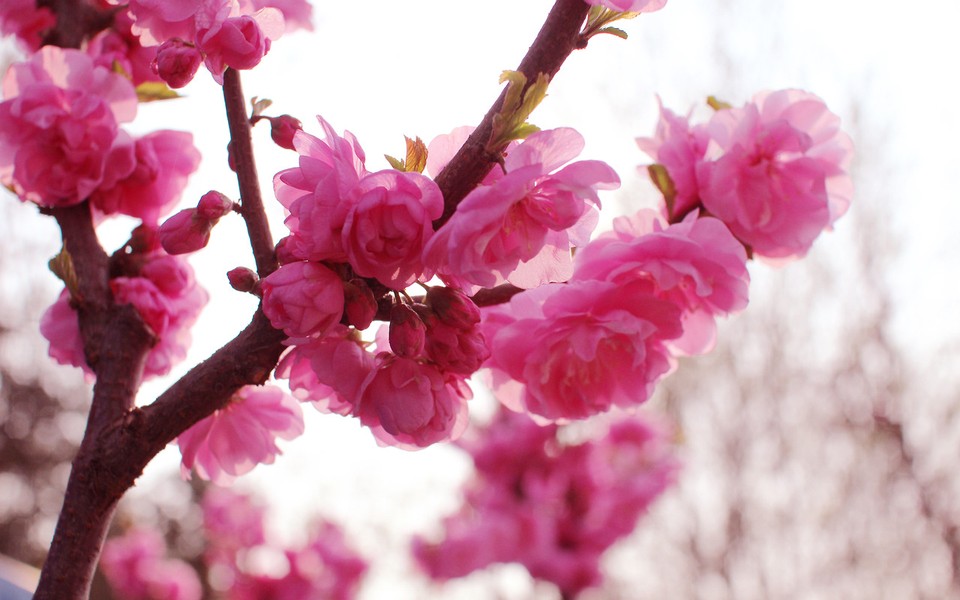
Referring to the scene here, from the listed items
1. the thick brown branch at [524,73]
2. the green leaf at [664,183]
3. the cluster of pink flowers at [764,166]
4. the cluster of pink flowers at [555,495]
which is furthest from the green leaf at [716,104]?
the cluster of pink flowers at [555,495]

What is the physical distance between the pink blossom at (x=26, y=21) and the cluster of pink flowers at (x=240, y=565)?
330 centimetres

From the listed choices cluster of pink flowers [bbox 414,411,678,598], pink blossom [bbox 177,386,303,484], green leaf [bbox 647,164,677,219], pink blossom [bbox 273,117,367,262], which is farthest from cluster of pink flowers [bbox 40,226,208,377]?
cluster of pink flowers [bbox 414,411,678,598]

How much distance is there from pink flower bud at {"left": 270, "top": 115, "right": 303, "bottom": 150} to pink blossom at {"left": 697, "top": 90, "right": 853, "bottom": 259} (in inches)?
19.5

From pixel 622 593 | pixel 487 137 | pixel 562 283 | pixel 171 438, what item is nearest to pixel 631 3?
pixel 487 137

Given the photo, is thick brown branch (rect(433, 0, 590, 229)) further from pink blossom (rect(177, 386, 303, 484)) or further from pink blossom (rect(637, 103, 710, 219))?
pink blossom (rect(177, 386, 303, 484))

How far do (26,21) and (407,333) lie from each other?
121cm

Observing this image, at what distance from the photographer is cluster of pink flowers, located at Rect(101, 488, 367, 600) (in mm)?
4191

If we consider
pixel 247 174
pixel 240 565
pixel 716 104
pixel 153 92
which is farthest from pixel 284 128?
pixel 240 565

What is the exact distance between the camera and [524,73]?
2.64 feet

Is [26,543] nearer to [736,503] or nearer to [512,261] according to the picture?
[736,503]

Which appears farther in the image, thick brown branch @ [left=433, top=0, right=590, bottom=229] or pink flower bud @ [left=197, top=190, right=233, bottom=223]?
pink flower bud @ [left=197, top=190, right=233, bottom=223]

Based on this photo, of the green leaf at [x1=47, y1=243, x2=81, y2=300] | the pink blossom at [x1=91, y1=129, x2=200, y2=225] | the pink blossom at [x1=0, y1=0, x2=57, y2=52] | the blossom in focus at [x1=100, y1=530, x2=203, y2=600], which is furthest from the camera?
the blossom in focus at [x1=100, y1=530, x2=203, y2=600]

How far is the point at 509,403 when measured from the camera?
1.02 meters

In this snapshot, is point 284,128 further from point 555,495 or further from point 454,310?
point 555,495
